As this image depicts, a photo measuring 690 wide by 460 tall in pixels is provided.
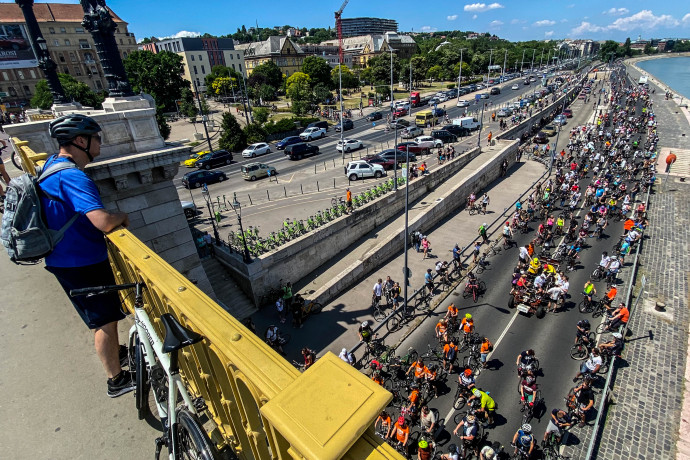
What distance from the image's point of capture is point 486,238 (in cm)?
2425

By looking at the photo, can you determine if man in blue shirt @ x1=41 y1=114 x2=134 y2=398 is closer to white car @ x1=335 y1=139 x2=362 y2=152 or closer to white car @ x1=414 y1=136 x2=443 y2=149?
white car @ x1=335 y1=139 x2=362 y2=152

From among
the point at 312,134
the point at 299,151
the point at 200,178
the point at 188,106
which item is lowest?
the point at 200,178

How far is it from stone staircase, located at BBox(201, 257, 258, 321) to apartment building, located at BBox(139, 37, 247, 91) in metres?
92.1

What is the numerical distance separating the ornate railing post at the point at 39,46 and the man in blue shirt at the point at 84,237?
39.1 ft

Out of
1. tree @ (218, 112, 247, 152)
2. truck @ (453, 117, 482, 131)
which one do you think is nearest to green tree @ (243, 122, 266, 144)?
tree @ (218, 112, 247, 152)

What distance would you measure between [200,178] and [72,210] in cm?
3161

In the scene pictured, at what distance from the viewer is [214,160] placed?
3928cm

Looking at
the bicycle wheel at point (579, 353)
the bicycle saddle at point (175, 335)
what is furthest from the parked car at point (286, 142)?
the bicycle saddle at point (175, 335)

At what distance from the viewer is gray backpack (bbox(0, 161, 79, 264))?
3123mm

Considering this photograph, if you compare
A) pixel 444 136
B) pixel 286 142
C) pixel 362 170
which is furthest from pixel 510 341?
pixel 286 142

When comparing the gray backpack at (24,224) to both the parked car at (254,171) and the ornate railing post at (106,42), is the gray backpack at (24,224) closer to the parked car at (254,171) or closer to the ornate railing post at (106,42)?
the ornate railing post at (106,42)

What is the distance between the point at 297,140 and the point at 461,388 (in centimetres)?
3926

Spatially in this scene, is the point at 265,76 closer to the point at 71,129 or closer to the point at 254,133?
the point at 254,133

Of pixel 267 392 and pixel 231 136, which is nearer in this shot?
pixel 267 392
